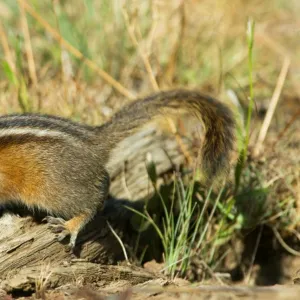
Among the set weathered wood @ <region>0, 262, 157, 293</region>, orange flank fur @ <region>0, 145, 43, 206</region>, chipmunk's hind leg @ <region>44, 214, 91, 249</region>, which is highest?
orange flank fur @ <region>0, 145, 43, 206</region>

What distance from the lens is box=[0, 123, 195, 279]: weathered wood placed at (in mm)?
4527

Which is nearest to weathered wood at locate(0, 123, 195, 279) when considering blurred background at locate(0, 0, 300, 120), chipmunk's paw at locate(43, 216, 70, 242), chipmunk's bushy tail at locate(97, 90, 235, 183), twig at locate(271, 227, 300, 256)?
chipmunk's paw at locate(43, 216, 70, 242)

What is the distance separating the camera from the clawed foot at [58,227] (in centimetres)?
470

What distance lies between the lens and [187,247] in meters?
5.29

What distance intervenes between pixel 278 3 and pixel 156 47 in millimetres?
3271

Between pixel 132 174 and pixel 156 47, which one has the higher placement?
pixel 156 47

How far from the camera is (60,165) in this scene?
4688 millimetres

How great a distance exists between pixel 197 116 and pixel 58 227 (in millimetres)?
1451

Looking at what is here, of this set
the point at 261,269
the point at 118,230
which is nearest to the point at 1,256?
the point at 118,230

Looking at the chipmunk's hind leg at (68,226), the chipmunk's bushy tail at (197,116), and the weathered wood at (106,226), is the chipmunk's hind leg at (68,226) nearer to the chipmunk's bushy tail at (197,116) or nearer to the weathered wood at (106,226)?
the weathered wood at (106,226)

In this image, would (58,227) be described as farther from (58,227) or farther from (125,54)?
(125,54)

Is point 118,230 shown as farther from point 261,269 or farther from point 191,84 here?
point 191,84

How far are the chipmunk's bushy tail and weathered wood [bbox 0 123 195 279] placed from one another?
0.62m

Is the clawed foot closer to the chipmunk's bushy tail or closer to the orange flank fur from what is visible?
the orange flank fur
